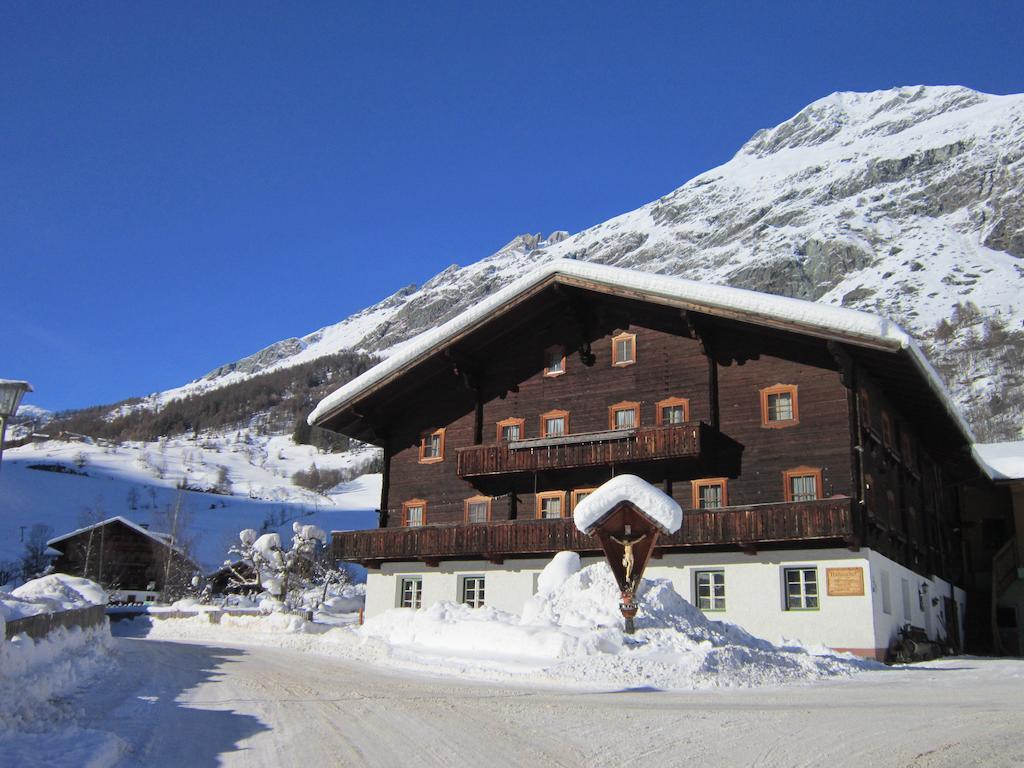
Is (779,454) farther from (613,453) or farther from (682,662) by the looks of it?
(682,662)

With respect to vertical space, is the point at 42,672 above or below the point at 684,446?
below

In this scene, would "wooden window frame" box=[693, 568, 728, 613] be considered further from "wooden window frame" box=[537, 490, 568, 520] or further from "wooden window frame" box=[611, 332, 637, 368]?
"wooden window frame" box=[611, 332, 637, 368]

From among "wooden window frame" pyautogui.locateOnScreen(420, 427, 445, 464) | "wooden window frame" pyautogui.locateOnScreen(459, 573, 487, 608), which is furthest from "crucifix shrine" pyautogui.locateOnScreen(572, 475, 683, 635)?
"wooden window frame" pyautogui.locateOnScreen(420, 427, 445, 464)

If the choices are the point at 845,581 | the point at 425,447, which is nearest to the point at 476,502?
the point at 425,447

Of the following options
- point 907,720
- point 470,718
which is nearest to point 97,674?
point 470,718

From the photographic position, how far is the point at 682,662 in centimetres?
1669

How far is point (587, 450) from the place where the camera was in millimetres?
30156

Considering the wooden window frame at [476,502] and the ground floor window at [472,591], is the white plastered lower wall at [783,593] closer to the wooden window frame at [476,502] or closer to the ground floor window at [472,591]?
the ground floor window at [472,591]

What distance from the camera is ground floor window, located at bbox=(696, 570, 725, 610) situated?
90.0ft

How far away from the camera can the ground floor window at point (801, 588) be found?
2600 centimetres

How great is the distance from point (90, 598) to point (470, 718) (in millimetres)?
20664

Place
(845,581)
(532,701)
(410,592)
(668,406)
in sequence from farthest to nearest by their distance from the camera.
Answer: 1. (410,592)
2. (668,406)
3. (845,581)
4. (532,701)

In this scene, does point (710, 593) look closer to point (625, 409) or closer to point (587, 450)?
point (587, 450)

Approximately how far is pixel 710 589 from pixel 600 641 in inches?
429
